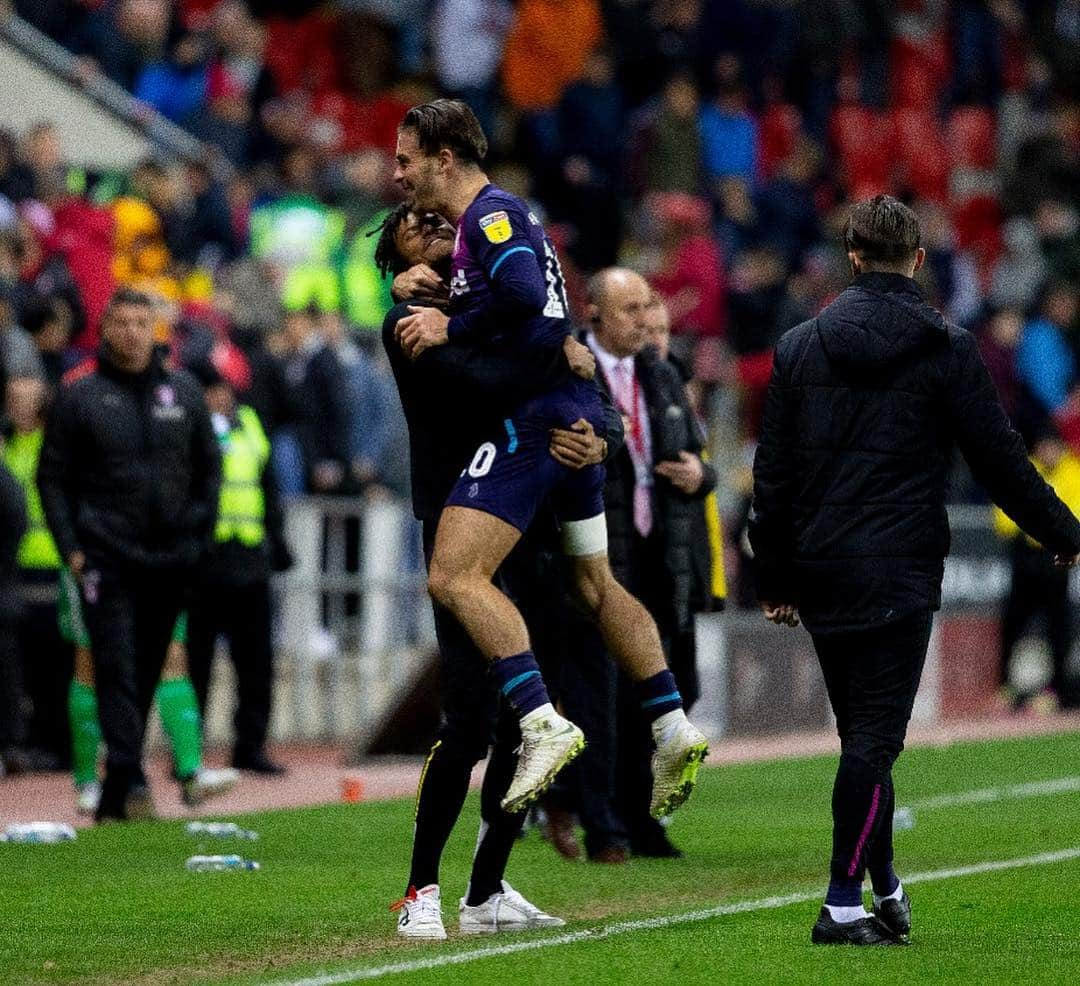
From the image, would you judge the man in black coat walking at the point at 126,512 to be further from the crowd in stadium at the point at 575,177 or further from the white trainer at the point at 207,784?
the crowd in stadium at the point at 575,177

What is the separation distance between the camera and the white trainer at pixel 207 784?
12406 millimetres

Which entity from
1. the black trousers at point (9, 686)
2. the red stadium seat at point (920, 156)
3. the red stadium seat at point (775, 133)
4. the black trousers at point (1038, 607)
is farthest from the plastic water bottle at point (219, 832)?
the red stadium seat at point (920, 156)

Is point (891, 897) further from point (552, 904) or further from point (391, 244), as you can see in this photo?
point (391, 244)

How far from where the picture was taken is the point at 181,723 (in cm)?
1256

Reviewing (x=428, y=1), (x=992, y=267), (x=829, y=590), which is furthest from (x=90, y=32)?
(x=829, y=590)

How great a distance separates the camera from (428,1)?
2377 centimetres

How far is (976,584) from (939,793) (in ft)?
23.2

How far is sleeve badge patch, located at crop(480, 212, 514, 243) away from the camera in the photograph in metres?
7.36

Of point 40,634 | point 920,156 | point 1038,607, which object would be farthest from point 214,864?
point 920,156

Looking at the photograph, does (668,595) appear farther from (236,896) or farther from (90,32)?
(90,32)

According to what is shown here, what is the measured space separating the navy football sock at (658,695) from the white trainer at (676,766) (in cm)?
11

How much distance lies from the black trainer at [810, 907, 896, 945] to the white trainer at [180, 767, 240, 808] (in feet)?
18.3

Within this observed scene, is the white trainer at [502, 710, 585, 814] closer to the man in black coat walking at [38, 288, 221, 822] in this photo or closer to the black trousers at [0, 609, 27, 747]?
the man in black coat walking at [38, 288, 221, 822]

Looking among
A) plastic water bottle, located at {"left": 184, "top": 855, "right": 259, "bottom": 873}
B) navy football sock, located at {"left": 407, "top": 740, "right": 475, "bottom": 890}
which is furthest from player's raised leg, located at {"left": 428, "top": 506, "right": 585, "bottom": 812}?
plastic water bottle, located at {"left": 184, "top": 855, "right": 259, "bottom": 873}
